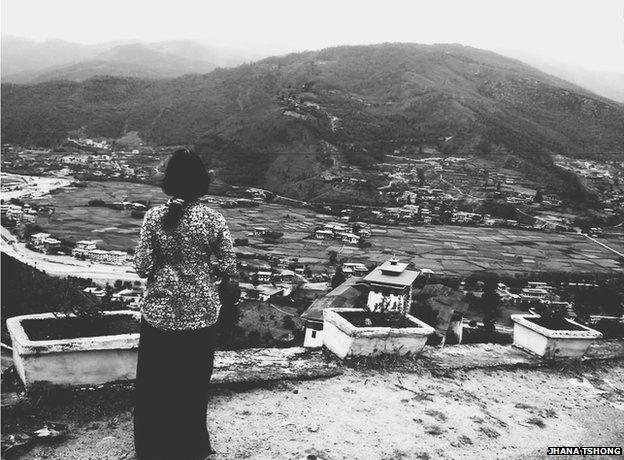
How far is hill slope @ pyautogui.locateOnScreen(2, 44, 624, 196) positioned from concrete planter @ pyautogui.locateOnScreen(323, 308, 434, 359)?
58.8 meters

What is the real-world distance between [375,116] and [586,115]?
37.4 m

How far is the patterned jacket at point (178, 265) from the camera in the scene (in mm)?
2318

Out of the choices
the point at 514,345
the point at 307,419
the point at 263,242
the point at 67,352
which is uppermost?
the point at 67,352

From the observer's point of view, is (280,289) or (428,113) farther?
(428,113)

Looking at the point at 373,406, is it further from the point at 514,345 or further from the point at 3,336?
the point at 3,336

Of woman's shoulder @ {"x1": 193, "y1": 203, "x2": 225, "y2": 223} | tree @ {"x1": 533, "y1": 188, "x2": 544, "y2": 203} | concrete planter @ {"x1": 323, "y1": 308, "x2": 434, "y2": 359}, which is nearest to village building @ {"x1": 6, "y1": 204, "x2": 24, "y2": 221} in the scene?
concrete planter @ {"x1": 323, "y1": 308, "x2": 434, "y2": 359}

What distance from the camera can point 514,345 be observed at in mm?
5426

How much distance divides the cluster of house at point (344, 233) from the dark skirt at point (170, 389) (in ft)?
129

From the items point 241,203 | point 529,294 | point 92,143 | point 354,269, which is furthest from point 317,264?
point 92,143

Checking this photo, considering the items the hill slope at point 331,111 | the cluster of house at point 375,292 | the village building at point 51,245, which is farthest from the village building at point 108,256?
the hill slope at point 331,111

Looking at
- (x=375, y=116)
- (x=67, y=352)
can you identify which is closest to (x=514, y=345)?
(x=67, y=352)

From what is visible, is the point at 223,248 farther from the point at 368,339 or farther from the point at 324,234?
the point at 324,234

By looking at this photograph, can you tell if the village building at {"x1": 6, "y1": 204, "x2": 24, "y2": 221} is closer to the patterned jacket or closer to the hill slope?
the hill slope

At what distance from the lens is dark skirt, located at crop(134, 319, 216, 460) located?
236cm
